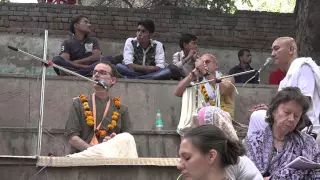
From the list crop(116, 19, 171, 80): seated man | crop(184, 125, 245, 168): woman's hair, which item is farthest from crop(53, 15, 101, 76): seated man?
crop(184, 125, 245, 168): woman's hair

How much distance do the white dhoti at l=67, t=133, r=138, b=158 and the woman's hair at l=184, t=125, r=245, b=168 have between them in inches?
129

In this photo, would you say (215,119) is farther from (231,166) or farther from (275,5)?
(275,5)

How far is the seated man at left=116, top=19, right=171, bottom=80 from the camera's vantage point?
12.8m

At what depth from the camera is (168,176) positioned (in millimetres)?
8383

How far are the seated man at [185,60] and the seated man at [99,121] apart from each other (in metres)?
3.50

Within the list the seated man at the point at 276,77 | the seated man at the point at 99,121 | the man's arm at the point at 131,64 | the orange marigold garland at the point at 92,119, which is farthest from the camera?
the seated man at the point at 276,77

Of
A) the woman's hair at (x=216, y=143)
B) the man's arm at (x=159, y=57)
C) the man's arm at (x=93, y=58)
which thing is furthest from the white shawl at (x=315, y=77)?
the man's arm at (x=93, y=58)

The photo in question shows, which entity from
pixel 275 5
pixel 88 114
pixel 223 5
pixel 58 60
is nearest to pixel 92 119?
pixel 88 114

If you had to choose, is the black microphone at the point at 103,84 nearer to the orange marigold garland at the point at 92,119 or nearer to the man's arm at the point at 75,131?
the orange marigold garland at the point at 92,119

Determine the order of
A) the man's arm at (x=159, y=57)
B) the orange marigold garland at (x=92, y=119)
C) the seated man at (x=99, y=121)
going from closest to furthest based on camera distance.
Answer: the seated man at (x=99, y=121) < the orange marigold garland at (x=92, y=119) < the man's arm at (x=159, y=57)

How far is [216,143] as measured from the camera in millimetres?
5289

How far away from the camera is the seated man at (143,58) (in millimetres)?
12750

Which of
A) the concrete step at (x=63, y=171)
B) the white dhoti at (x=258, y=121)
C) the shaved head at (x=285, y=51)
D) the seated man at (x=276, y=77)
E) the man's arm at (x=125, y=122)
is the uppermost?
the shaved head at (x=285, y=51)

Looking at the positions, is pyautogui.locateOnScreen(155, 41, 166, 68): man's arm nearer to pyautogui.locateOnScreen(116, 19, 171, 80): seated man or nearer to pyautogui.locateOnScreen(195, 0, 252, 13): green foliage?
pyautogui.locateOnScreen(116, 19, 171, 80): seated man
